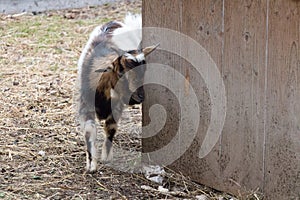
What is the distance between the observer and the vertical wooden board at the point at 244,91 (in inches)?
156

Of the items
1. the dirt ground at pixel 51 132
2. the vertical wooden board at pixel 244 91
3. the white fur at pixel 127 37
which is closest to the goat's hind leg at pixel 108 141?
the dirt ground at pixel 51 132

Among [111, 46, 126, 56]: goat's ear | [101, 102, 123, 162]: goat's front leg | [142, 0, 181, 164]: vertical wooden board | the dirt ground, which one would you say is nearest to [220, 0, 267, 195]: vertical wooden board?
the dirt ground

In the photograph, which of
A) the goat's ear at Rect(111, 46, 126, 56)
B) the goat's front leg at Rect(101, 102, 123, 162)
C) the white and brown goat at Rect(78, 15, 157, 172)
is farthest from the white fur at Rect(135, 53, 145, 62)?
the goat's front leg at Rect(101, 102, 123, 162)

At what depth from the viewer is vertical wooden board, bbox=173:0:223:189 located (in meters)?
4.25

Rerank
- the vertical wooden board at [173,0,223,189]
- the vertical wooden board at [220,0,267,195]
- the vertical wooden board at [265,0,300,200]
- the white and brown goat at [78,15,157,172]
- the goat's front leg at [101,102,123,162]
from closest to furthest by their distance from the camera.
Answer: the vertical wooden board at [265,0,300,200]
the vertical wooden board at [220,0,267,195]
the vertical wooden board at [173,0,223,189]
the white and brown goat at [78,15,157,172]
the goat's front leg at [101,102,123,162]

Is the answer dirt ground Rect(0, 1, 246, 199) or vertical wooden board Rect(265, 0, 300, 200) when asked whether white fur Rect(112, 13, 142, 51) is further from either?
vertical wooden board Rect(265, 0, 300, 200)

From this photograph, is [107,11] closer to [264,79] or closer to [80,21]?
[80,21]

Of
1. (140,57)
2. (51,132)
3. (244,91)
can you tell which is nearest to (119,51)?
(140,57)

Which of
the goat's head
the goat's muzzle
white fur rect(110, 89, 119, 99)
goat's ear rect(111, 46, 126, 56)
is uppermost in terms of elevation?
goat's ear rect(111, 46, 126, 56)

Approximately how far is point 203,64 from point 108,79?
2.69 feet

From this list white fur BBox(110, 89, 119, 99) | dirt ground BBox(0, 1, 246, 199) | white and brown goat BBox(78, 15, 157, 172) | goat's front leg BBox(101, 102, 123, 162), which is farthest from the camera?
goat's front leg BBox(101, 102, 123, 162)

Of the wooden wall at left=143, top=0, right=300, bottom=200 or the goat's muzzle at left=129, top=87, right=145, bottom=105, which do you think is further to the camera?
the goat's muzzle at left=129, top=87, right=145, bottom=105

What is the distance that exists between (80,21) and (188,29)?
214 inches

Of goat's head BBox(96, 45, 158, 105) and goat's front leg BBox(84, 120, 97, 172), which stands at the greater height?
goat's head BBox(96, 45, 158, 105)
